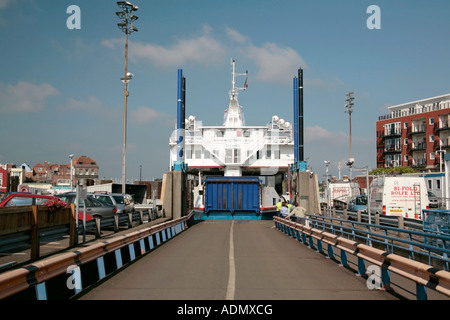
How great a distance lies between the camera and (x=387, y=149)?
3127 inches

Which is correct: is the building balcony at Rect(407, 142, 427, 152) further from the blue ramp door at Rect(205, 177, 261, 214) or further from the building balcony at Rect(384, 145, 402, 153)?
the blue ramp door at Rect(205, 177, 261, 214)

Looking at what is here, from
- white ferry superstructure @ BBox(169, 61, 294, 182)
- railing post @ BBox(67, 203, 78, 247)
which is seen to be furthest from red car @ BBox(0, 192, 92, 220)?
white ferry superstructure @ BBox(169, 61, 294, 182)

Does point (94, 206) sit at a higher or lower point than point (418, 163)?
lower

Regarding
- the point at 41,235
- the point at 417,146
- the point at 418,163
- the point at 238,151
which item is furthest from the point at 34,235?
→ the point at 417,146

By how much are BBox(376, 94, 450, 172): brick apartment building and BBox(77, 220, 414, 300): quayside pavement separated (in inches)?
2375

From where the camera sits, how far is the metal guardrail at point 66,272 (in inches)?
226

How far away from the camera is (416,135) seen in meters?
74.9

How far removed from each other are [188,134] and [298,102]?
44.9ft

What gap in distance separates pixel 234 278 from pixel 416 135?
7289 centimetres

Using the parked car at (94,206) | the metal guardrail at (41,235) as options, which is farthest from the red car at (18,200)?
the parked car at (94,206)

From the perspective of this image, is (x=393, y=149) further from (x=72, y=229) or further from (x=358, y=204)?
(x=72, y=229)

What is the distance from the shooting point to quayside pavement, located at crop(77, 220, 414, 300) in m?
7.61

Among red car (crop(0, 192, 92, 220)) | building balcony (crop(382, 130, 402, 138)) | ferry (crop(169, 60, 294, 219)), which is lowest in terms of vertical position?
red car (crop(0, 192, 92, 220))
